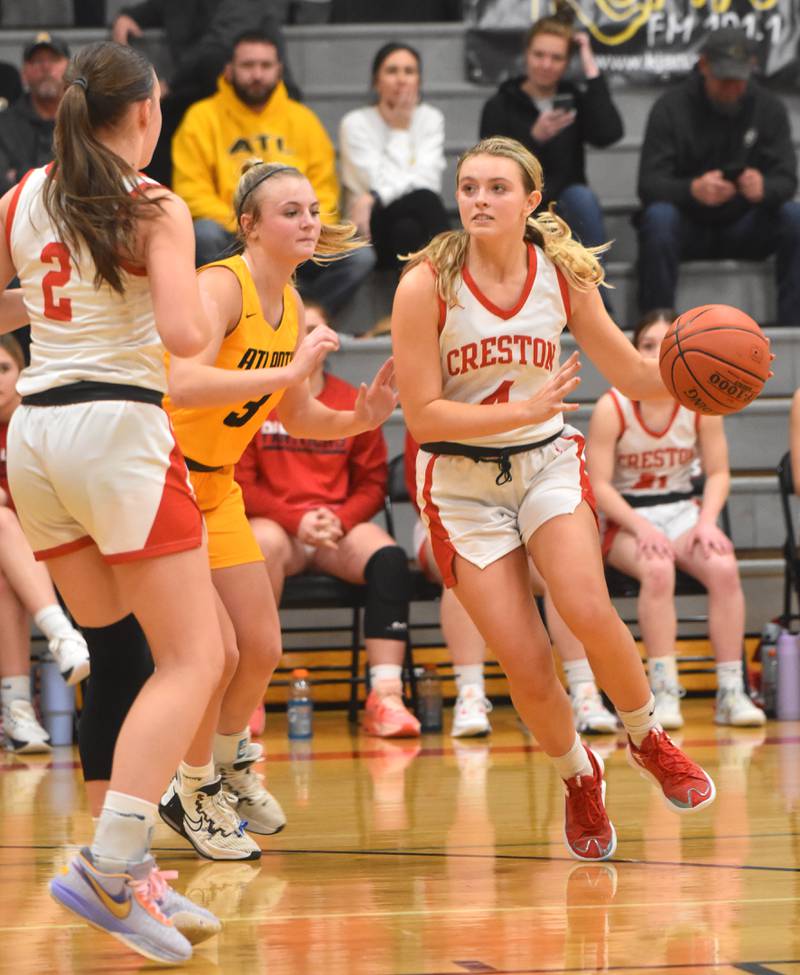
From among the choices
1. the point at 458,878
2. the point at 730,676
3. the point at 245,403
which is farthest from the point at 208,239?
the point at 458,878

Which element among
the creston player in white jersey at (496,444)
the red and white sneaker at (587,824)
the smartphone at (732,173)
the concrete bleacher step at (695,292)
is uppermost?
the smartphone at (732,173)

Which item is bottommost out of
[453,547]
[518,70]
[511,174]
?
[453,547]

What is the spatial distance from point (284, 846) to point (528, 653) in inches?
34.9

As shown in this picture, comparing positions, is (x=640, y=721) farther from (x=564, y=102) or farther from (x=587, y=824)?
(x=564, y=102)

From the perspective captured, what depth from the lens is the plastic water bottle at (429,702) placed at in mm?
6133

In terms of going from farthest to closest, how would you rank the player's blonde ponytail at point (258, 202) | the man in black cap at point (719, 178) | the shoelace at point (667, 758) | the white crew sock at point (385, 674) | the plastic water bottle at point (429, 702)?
1. the man in black cap at point (719, 178)
2. the plastic water bottle at point (429, 702)
3. the white crew sock at point (385, 674)
4. the player's blonde ponytail at point (258, 202)
5. the shoelace at point (667, 758)

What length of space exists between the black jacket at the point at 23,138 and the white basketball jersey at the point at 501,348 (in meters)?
4.63

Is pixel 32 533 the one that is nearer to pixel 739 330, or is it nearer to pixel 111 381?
pixel 111 381

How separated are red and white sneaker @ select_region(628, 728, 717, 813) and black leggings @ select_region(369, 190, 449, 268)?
4144 millimetres

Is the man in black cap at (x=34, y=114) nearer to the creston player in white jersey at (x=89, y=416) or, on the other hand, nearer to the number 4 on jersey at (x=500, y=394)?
the number 4 on jersey at (x=500, y=394)

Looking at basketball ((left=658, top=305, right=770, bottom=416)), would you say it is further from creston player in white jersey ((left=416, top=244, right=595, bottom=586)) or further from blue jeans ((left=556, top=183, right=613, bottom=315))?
blue jeans ((left=556, top=183, right=613, bottom=315))

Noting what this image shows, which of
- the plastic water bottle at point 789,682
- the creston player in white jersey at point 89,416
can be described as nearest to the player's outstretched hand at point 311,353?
the creston player in white jersey at point 89,416

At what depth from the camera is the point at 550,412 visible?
11.1ft

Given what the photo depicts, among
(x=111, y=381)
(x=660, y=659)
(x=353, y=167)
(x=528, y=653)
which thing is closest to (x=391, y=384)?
(x=528, y=653)
